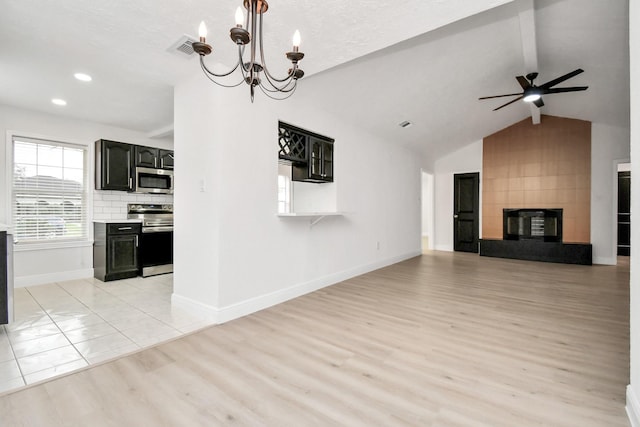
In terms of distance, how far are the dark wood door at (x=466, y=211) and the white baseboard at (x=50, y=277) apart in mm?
8009

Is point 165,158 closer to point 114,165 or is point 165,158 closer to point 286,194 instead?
point 114,165

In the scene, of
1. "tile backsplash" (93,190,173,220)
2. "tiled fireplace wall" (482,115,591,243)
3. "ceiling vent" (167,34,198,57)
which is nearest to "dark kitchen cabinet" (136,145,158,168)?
"tile backsplash" (93,190,173,220)

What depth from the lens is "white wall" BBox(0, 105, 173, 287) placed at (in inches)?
158

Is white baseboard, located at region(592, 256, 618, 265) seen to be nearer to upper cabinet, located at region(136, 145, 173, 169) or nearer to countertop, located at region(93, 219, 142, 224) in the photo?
upper cabinet, located at region(136, 145, 173, 169)

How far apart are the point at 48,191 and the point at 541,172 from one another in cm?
934

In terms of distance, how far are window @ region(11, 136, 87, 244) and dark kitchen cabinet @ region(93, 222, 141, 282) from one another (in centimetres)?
40

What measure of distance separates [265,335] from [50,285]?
3704mm

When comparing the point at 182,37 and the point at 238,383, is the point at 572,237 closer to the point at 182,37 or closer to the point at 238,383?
the point at 238,383

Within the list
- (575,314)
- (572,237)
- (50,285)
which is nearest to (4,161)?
(50,285)

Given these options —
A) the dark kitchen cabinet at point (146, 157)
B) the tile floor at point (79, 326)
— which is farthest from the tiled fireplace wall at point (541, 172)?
the dark kitchen cabinet at point (146, 157)

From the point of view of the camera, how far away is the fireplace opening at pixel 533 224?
21.7 feet

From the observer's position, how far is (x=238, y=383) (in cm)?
190

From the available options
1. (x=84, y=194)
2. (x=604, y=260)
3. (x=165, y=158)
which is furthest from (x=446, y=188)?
(x=84, y=194)

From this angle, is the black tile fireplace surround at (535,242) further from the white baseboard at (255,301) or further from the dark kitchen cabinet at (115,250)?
the dark kitchen cabinet at (115,250)
